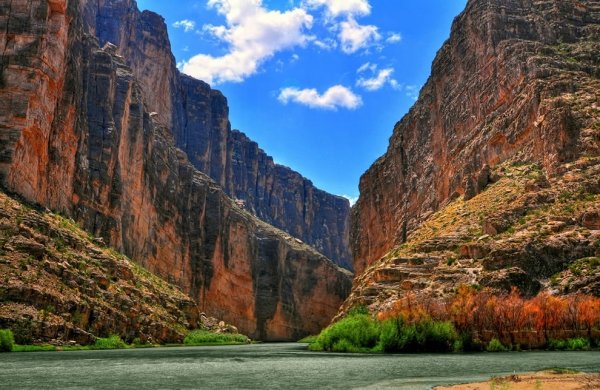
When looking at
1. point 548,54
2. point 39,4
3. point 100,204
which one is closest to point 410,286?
point 548,54

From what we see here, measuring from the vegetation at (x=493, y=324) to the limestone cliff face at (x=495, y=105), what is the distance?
80.3 ft

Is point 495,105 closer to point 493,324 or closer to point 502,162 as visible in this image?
point 502,162

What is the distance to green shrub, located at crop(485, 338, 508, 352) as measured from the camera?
45.7 m

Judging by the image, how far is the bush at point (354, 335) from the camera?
5141 centimetres

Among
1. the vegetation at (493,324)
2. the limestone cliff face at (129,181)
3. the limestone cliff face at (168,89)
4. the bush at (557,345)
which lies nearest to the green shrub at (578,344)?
the vegetation at (493,324)

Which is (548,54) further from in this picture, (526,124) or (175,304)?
(175,304)

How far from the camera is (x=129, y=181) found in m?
101

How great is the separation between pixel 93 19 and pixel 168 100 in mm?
28710

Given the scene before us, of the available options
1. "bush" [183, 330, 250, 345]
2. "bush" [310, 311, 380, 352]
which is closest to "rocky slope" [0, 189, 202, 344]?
"bush" [183, 330, 250, 345]

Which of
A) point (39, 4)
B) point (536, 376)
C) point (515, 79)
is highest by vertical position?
point (39, 4)

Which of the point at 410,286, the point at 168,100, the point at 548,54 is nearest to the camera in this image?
the point at 410,286

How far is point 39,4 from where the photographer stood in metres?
74.6

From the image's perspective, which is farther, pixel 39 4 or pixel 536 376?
pixel 39 4

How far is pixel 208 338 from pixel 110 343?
27.1 m
